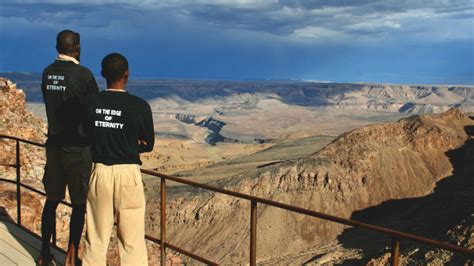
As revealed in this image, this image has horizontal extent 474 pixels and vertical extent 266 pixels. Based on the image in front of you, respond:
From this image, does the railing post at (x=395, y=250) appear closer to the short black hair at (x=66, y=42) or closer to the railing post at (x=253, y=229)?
the railing post at (x=253, y=229)

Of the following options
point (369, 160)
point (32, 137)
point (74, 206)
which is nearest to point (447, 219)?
point (369, 160)

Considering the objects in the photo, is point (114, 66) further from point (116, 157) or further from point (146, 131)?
point (116, 157)

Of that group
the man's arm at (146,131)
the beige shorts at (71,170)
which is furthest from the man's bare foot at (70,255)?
the man's arm at (146,131)

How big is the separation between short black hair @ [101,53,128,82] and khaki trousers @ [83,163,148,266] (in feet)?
2.90

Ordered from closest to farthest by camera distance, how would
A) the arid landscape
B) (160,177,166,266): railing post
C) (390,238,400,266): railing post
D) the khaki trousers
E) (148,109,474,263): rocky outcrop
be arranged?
(390,238,400,266): railing post, the khaki trousers, (160,177,166,266): railing post, the arid landscape, (148,109,474,263): rocky outcrop

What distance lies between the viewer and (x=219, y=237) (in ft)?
127

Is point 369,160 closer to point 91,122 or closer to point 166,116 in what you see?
point 91,122

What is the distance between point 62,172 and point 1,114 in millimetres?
11741

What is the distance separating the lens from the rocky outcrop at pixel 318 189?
124 feet

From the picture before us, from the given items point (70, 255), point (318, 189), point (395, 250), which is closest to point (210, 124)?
point (318, 189)

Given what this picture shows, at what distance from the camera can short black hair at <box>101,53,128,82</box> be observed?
205 inches

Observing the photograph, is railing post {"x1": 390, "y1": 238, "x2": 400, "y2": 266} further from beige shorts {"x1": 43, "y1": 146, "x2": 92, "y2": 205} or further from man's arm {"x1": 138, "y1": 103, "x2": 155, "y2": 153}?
beige shorts {"x1": 43, "y1": 146, "x2": 92, "y2": 205}

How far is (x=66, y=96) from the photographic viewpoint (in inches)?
233

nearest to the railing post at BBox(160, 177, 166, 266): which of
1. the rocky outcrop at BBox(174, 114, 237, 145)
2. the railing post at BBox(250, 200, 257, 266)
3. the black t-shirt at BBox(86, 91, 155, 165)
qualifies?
the black t-shirt at BBox(86, 91, 155, 165)
